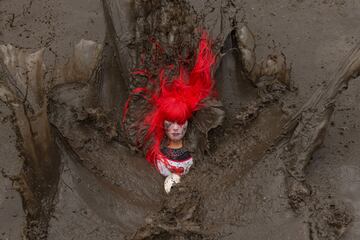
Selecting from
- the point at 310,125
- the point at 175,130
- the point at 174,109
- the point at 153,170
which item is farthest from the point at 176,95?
the point at 310,125

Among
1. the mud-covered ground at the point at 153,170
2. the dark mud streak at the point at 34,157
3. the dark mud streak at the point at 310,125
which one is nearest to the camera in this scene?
the dark mud streak at the point at 34,157

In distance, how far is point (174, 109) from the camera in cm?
475

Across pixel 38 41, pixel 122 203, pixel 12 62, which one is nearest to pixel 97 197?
pixel 122 203

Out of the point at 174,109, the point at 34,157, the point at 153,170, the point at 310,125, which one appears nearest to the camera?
the point at 34,157

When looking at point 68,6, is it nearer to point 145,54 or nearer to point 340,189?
point 145,54

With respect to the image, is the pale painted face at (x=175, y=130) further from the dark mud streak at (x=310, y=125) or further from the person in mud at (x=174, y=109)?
the dark mud streak at (x=310, y=125)

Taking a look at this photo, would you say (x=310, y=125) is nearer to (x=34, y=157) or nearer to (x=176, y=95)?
(x=176, y=95)

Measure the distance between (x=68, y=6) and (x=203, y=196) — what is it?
3.22 meters

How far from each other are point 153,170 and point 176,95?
708 mm

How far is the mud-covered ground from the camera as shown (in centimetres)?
450

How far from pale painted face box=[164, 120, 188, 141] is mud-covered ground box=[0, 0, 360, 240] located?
0.24 meters

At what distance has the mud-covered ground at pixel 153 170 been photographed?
4.50m

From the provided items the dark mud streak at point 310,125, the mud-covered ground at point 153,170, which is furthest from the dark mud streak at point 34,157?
the dark mud streak at point 310,125

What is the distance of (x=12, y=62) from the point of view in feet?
15.0
